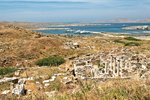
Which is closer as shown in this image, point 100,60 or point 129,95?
point 129,95

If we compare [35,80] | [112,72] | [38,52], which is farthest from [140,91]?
[38,52]

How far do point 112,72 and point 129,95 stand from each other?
15368mm

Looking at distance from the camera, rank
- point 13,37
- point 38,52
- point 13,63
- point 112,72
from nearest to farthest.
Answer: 1. point 112,72
2. point 13,63
3. point 38,52
4. point 13,37

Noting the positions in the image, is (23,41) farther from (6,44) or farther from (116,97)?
(116,97)

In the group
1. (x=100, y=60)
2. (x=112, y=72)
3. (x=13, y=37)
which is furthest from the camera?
(x=13, y=37)

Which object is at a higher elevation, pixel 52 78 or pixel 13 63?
pixel 52 78

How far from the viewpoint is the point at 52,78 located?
61.4ft

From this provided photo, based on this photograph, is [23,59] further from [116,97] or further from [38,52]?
[116,97]

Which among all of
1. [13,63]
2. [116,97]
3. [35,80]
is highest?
[116,97]

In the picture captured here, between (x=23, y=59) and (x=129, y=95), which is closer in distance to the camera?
(x=129, y=95)

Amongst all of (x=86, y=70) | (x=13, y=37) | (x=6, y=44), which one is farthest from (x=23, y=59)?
(x=86, y=70)

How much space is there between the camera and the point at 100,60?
84.6 feet

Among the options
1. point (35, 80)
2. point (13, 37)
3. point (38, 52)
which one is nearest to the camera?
point (35, 80)

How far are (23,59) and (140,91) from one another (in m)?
30.4
